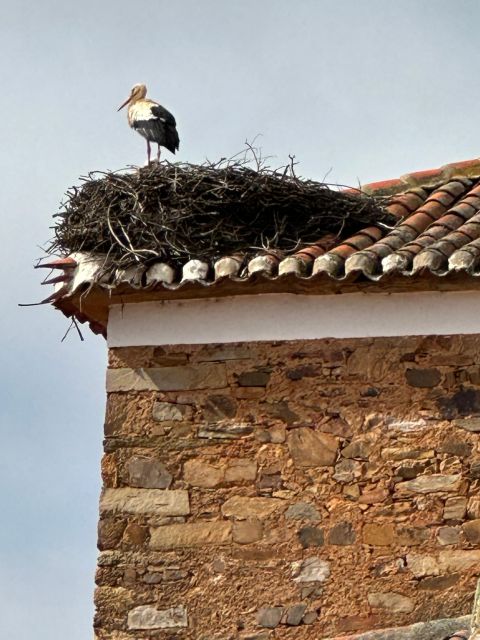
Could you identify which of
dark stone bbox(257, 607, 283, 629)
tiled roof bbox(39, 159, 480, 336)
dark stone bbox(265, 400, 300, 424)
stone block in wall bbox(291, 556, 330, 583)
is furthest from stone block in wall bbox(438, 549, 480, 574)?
tiled roof bbox(39, 159, 480, 336)

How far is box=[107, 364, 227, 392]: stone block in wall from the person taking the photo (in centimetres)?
A: 802

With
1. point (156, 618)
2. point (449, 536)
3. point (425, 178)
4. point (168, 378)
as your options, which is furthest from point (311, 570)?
point (425, 178)

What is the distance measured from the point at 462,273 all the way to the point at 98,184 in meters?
2.19

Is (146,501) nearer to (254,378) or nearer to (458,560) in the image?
(254,378)

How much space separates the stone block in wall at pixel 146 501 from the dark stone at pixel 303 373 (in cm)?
84

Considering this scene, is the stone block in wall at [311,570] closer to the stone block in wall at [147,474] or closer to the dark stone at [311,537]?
the dark stone at [311,537]

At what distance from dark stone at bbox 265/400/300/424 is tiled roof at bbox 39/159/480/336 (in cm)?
63

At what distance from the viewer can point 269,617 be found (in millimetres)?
7539

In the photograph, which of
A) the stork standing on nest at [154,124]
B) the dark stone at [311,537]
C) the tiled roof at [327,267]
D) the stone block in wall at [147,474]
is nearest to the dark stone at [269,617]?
the dark stone at [311,537]

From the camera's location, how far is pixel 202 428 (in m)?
7.92

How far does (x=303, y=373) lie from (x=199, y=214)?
107 cm

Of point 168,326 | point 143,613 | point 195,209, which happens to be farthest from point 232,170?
point 143,613

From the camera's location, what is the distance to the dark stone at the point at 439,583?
7484 mm

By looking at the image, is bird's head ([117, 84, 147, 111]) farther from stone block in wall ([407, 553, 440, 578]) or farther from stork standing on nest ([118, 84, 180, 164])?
stone block in wall ([407, 553, 440, 578])
